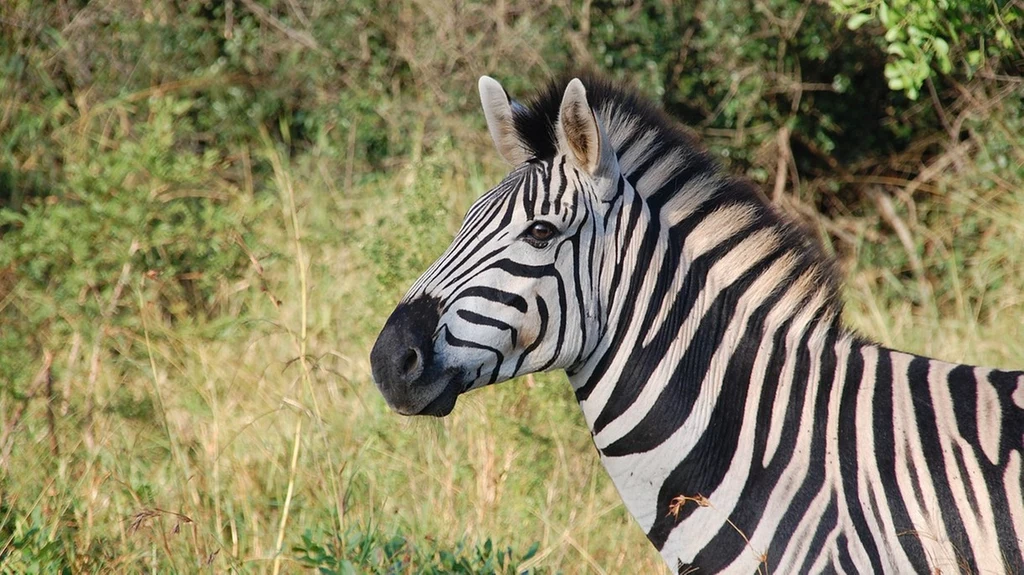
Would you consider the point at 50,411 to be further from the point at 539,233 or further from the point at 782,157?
the point at 782,157

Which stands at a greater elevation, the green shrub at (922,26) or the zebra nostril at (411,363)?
the green shrub at (922,26)

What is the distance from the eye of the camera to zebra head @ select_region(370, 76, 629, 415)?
289 centimetres

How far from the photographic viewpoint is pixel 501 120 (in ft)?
11.0

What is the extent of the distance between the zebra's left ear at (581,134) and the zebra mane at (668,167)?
79 millimetres

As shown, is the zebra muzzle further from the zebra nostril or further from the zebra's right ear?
the zebra's right ear

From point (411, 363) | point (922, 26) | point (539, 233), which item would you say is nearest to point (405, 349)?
point (411, 363)

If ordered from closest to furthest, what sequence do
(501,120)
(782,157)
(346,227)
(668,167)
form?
(668,167), (501,120), (346,227), (782,157)

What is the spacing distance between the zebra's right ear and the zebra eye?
14.6 inches

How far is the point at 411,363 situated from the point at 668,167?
1.08 meters

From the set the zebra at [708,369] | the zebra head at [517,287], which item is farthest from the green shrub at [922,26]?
the zebra head at [517,287]

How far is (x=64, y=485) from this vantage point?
442 centimetres

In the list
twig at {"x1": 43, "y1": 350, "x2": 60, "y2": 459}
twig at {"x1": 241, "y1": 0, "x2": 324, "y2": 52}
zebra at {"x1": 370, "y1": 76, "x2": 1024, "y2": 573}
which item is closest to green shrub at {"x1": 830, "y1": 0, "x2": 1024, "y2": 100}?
zebra at {"x1": 370, "y1": 76, "x2": 1024, "y2": 573}

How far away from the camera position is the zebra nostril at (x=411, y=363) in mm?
2840

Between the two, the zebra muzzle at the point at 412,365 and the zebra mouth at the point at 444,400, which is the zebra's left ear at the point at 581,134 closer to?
the zebra muzzle at the point at 412,365
